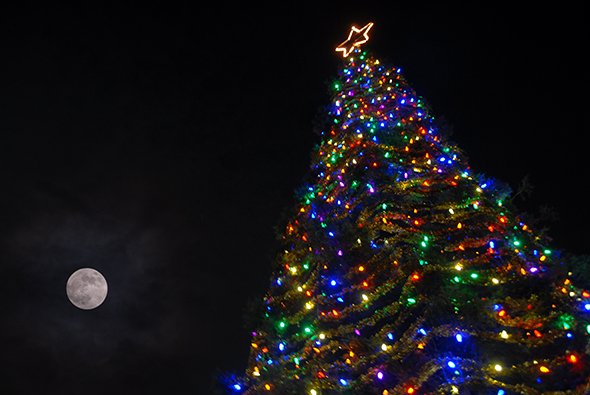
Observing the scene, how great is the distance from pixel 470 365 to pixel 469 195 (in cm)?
119

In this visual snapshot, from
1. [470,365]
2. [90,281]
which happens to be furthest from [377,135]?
[90,281]

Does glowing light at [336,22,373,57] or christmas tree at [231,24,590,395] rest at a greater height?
glowing light at [336,22,373,57]

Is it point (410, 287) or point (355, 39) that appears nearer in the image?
point (410, 287)

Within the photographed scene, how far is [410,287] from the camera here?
194cm

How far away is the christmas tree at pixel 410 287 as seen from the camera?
1588 millimetres

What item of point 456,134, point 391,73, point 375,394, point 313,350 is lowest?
point 375,394

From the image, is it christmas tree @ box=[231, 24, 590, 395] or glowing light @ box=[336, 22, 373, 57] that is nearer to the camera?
christmas tree @ box=[231, 24, 590, 395]

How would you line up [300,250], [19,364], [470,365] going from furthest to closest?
[19,364] < [300,250] < [470,365]

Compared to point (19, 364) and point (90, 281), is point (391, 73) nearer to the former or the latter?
point (90, 281)

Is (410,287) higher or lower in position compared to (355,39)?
lower

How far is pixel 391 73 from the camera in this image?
3.58 metres

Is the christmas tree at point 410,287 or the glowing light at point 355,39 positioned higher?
the glowing light at point 355,39

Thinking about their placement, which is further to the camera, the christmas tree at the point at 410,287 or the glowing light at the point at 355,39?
the glowing light at the point at 355,39

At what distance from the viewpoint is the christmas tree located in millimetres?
1588
